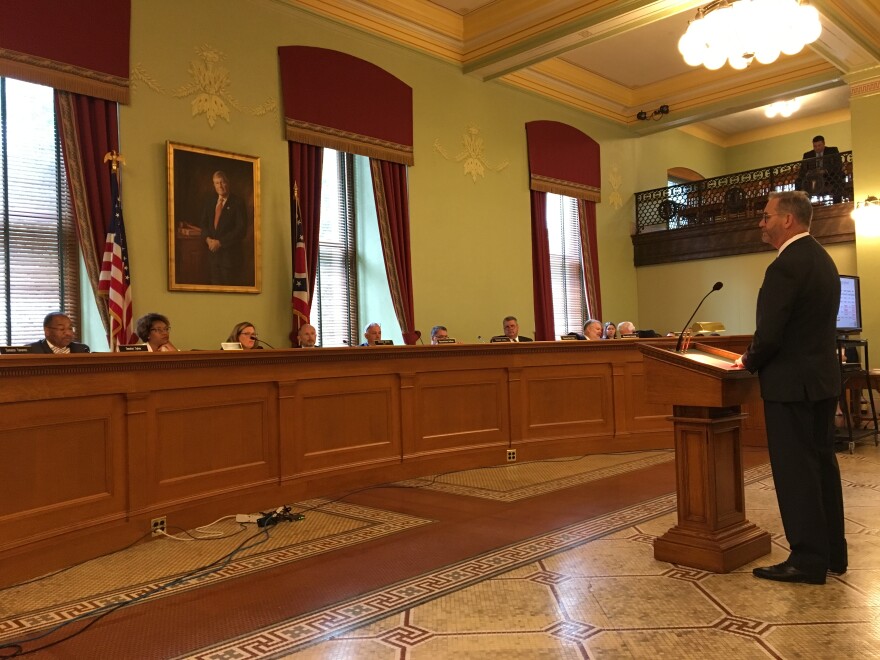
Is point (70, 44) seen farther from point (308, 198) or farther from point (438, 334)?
point (438, 334)

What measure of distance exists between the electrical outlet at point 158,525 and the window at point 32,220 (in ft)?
8.55

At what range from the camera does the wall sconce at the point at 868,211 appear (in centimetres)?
920

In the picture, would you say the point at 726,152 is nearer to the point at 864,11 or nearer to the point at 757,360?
the point at 864,11

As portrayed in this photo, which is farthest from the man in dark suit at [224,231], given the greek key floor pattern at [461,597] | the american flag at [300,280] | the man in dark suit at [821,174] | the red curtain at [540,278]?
the man in dark suit at [821,174]

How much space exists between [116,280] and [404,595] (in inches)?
157

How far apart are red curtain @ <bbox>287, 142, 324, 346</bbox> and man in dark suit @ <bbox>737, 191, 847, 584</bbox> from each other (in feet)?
16.0

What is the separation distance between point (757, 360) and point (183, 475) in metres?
3.30

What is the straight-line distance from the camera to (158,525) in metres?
4.27

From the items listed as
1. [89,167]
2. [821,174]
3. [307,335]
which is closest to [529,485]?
[307,335]

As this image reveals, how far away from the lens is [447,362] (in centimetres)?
620

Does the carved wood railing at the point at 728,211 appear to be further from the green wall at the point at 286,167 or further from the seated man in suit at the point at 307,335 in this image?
the seated man in suit at the point at 307,335

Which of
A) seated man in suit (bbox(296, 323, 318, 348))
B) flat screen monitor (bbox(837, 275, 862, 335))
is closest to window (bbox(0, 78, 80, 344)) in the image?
seated man in suit (bbox(296, 323, 318, 348))

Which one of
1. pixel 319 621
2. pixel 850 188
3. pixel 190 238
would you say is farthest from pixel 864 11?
pixel 319 621

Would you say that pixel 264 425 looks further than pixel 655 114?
No
